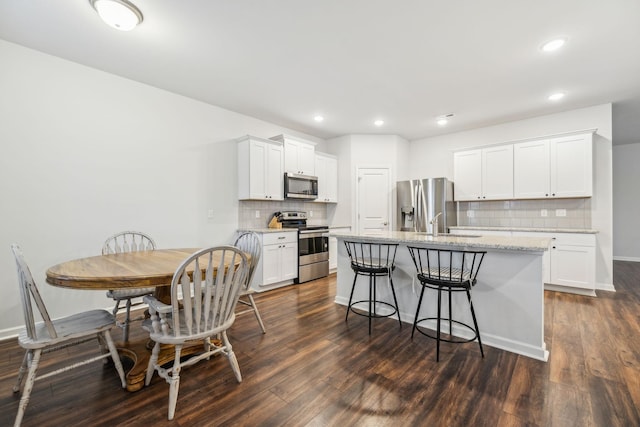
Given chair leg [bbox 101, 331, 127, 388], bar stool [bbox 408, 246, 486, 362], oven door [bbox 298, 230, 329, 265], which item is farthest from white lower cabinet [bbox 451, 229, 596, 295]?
chair leg [bbox 101, 331, 127, 388]

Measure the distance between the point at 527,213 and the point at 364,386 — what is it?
4.33 metres

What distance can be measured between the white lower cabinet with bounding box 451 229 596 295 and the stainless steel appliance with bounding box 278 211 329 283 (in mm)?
3102

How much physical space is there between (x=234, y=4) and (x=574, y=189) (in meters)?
4.84

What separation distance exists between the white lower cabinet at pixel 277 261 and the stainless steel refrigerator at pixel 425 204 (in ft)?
6.94

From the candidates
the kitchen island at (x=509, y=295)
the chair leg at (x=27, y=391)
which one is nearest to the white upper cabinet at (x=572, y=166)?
the kitchen island at (x=509, y=295)

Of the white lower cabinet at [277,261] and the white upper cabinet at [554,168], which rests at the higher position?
the white upper cabinet at [554,168]

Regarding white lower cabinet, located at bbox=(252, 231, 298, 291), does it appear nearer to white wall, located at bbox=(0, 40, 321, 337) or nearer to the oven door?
the oven door

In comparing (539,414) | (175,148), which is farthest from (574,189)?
(175,148)

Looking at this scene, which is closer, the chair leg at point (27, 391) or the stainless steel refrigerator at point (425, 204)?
the chair leg at point (27, 391)

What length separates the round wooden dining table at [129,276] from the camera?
5.22 ft

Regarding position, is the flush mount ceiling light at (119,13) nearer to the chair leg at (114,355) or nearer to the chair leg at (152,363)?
the chair leg at (114,355)

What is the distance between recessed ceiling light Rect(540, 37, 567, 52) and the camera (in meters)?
2.51

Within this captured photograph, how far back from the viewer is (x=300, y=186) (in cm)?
494

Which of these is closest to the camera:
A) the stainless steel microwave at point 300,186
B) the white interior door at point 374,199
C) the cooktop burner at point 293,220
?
the cooktop burner at point 293,220
